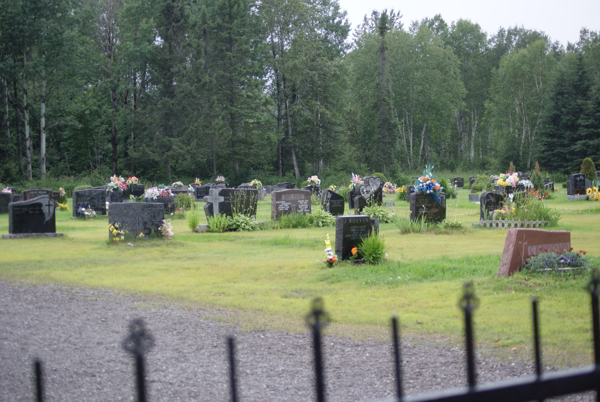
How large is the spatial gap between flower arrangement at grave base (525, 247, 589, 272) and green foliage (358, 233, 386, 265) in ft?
10.6

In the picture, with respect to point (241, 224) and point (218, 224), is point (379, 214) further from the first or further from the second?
point (218, 224)

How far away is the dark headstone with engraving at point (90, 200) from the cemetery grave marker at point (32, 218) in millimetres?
7616

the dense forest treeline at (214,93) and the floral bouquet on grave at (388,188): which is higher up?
the dense forest treeline at (214,93)

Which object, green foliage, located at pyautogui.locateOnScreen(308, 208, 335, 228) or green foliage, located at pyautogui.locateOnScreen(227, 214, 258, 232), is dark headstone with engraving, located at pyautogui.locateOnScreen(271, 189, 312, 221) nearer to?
green foliage, located at pyautogui.locateOnScreen(308, 208, 335, 228)

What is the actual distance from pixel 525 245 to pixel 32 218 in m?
14.0

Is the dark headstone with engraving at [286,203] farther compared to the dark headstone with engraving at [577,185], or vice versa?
the dark headstone with engraving at [577,185]

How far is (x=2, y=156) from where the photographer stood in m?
47.7

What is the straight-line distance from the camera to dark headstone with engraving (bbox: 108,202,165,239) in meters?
16.4

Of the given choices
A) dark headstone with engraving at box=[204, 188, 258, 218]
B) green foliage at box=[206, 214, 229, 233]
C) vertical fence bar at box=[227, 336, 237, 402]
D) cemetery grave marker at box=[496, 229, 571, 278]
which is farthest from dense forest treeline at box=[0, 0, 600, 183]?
vertical fence bar at box=[227, 336, 237, 402]

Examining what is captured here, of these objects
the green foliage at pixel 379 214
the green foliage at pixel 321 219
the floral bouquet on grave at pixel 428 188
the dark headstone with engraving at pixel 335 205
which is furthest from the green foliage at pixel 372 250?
the dark headstone with engraving at pixel 335 205

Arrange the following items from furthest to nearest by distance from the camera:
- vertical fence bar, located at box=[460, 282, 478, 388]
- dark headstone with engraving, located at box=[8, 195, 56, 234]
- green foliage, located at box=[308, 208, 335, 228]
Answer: green foliage, located at box=[308, 208, 335, 228]
dark headstone with engraving, located at box=[8, 195, 56, 234]
vertical fence bar, located at box=[460, 282, 478, 388]

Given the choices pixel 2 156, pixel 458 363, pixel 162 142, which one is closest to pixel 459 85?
pixel 162 142

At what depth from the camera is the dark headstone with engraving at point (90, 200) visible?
26.3 metres

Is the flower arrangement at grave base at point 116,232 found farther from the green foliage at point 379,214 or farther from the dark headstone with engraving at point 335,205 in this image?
the dark headstone with engraving at point 335,205
